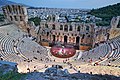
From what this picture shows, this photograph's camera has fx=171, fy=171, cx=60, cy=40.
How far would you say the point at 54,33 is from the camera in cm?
4219

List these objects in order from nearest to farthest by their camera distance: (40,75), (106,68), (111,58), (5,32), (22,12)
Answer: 1. (40,75)
2. (106,68)
3. (111,58)
4. (5,32)
5. (22,12)

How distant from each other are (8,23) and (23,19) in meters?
3.64

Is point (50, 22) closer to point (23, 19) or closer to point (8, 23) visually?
point (23, 19)

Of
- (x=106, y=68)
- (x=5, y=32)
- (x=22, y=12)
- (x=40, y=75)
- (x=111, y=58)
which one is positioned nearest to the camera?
(x=40, y=75)

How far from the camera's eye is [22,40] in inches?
1398

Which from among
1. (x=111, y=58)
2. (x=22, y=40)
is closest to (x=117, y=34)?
(x=111, y=58)

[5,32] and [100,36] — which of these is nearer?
[5,32]

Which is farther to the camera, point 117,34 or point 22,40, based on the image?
point 117,34

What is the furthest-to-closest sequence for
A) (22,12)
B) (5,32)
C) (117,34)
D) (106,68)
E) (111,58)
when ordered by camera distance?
(22,12), (117,34), (5,32), (111,58), (106,68)

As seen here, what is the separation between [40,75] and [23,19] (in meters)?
30.9

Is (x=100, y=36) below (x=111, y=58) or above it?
above

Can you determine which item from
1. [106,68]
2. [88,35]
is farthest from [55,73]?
[88,35]

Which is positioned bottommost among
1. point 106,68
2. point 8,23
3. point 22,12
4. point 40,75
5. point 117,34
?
point 106,68

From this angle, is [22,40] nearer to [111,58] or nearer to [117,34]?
[111,58]
